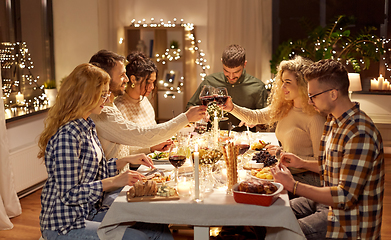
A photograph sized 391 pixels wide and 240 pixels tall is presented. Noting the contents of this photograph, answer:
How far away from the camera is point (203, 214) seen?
5.95 ft

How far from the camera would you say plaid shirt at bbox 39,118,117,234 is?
1866mm

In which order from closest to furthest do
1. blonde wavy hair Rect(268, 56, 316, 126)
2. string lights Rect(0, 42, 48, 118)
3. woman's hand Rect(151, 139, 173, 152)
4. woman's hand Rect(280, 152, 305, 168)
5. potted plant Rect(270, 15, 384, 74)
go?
woman's hand Rect(280, 152, 305, 168) → blonde wavy hair Rect(268, 56, 316, 126) → woman's hand Rect(151, 139, 173, 152) → string lights Rect(0, 42, 48, 118) → potted plant Rect(270, 15, 384, 74)

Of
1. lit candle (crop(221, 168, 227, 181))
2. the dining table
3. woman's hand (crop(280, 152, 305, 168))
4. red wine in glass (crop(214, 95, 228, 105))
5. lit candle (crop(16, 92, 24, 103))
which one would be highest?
red wine in glass (crop(214, 95, 228, 105))

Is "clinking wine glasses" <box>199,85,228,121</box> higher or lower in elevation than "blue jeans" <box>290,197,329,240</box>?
higher

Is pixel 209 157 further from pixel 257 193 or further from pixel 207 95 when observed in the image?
pixel 207 95

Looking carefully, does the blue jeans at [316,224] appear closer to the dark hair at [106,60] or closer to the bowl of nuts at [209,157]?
the bowl of nuts at [209,157]

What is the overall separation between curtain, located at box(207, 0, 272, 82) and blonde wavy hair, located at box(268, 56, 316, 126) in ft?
9.15

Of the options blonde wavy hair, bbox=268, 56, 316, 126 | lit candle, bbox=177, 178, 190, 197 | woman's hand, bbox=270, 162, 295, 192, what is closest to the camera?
woman's hand, bbox=270, 162, 295, 192

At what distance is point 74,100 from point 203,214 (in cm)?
84

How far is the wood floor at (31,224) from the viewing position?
3.11 metres

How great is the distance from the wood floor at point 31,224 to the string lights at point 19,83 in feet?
2.79


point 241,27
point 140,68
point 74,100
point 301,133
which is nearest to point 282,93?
point 301,133

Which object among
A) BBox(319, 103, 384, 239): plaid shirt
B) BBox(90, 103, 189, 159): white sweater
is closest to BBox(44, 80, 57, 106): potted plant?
BBox(90, 103, 189, 159): white sweater

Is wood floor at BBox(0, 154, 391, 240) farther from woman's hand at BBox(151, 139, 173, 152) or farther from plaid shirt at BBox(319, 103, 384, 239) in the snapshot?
plaid shirt at BBox(319, 103, 384, 239)
